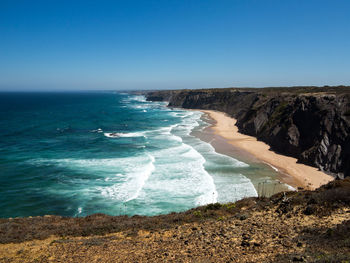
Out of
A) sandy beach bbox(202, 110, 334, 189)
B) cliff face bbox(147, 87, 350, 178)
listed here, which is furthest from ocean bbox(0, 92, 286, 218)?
cliff face bbox(147, 87, 350, 178)

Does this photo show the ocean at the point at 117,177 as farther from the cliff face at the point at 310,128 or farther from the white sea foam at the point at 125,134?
the cliff face at the point at 310,128

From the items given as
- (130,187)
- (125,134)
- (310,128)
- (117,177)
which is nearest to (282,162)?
(310,128)

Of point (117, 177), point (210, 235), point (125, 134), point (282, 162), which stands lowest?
point (117, 177)

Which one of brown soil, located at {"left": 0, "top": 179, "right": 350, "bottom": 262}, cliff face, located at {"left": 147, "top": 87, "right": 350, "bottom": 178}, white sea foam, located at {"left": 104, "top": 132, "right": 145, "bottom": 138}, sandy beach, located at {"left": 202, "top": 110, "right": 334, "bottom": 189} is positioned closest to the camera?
brown soil, located at {"left": 0, "top": 179, "right": 350, "bottom": 262}

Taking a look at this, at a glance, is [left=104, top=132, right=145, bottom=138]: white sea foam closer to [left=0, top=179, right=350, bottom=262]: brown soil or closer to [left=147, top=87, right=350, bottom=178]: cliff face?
[left=147, top=87, right=350, bottom=178]: cliff face

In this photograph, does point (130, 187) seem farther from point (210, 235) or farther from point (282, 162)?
point (282, 162)

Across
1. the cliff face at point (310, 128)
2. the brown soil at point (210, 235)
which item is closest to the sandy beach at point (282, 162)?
the cliff face at point (310, 128)

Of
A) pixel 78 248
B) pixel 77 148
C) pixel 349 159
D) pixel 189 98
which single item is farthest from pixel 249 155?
pixel 189 98

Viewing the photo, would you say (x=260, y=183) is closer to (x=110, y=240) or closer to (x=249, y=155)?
(x=249, y=155)

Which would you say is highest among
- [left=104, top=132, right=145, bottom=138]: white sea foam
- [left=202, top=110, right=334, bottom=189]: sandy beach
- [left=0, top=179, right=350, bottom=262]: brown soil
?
[left=0, top=179, right=350, bottom=262]: brown soil
